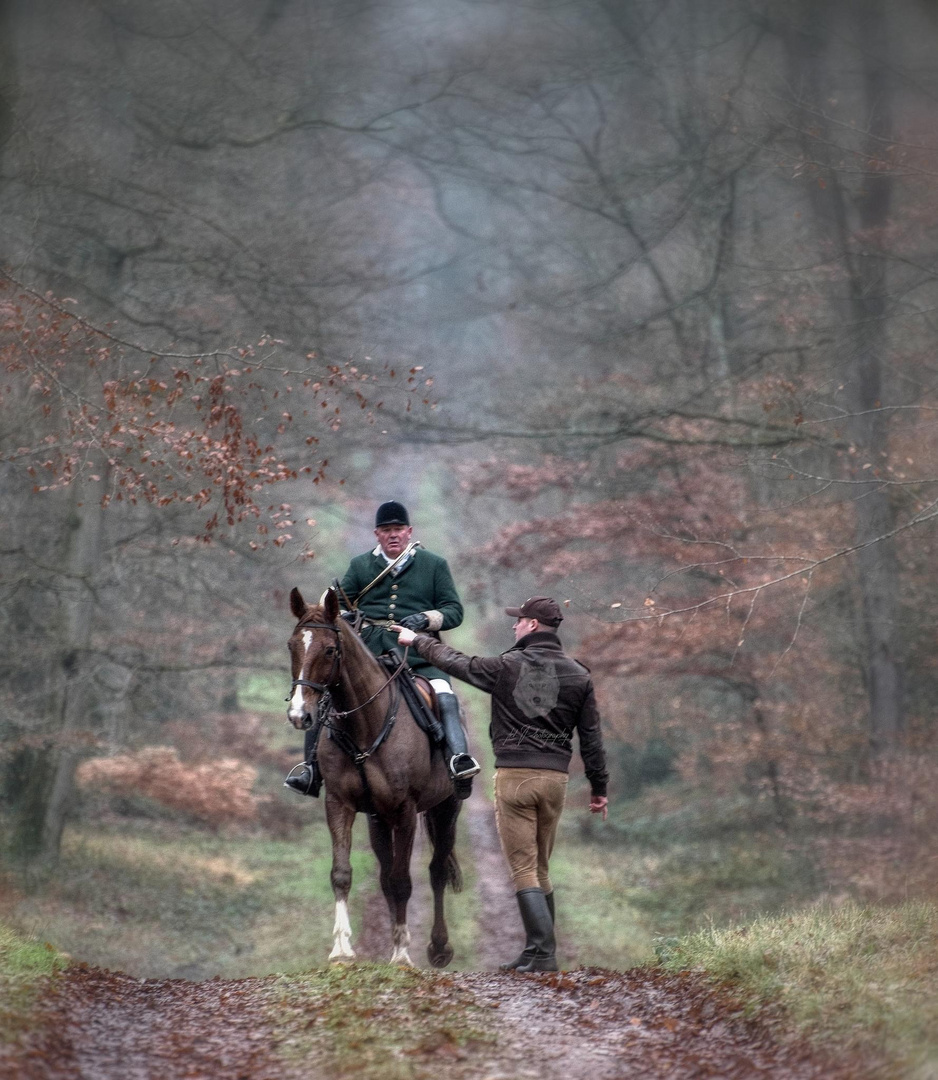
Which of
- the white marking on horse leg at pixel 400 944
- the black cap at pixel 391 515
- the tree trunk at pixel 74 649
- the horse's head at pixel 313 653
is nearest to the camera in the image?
the horse's head at pixel 313 653

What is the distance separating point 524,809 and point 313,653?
2.18 meters

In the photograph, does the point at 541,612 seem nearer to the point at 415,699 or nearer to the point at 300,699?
the point at 415,699

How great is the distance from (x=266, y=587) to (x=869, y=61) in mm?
12264

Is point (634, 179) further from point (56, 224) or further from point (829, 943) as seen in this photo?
point (829, 943)

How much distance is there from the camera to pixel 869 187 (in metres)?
19.3

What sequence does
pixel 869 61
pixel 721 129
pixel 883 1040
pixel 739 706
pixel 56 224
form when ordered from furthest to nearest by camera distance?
1. pixel 739 706
2. pixel 721 129
3. pixel 869 61
4. pixel 56 224
5. pixel 883 1040

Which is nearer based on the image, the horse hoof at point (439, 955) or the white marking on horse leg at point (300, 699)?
the white marking on horse leg at point (300, 699)

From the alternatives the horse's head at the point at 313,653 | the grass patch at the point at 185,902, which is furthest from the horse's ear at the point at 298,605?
the grass patch at the point at 185,902

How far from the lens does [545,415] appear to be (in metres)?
20.1

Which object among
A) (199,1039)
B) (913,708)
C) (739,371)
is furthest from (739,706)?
(199,1039)

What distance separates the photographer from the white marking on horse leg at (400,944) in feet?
32.1

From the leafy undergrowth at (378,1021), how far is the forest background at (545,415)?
7959 millimetres

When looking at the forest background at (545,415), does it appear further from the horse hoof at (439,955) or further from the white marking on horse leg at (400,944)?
the white marking on horse leg at (400,944)

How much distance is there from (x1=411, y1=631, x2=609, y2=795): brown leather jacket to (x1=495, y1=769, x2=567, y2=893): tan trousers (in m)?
0.09
